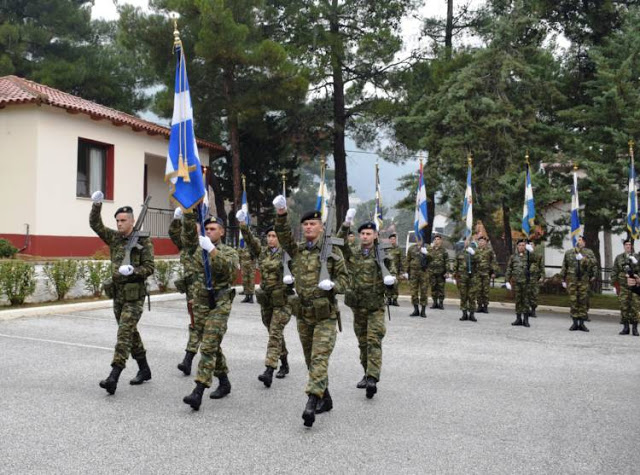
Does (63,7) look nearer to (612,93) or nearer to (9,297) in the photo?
(9,297)

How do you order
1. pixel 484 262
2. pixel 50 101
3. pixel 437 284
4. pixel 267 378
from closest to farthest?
1. pixel 267 378
2. pixel 484 262
3. pixel 437 284
4. pixel 50 101

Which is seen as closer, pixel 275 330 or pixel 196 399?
pixel 196 399

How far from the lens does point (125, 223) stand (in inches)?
252

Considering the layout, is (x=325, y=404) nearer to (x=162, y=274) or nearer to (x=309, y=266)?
(x=309, y=266)

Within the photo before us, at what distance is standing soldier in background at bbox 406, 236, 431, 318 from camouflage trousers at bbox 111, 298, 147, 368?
855cm

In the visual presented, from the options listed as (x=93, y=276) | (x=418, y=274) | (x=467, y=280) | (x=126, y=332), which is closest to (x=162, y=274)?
(x=93, y=276)

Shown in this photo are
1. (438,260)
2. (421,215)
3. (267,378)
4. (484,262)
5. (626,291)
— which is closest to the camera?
(267,378)

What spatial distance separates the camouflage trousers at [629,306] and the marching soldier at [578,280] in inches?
26.6

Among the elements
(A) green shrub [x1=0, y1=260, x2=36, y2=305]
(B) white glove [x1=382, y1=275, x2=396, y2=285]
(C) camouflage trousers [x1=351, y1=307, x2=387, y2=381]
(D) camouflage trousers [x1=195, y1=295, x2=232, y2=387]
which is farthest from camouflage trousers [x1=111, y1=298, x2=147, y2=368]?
(A) green shrub [x1=0, y1=260, x2=36, y2=305]

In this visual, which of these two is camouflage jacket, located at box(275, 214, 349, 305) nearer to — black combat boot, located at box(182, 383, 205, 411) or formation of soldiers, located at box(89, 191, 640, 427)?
formation of soldiers, located at box(89, 191, 640, 427)

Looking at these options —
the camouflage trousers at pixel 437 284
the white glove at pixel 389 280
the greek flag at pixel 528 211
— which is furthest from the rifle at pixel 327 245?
the greek flag at pixel 528 211

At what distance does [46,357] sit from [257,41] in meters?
Result: 17.0

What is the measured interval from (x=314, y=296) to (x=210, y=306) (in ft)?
3.61

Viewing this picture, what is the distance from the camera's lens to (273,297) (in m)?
7.24
